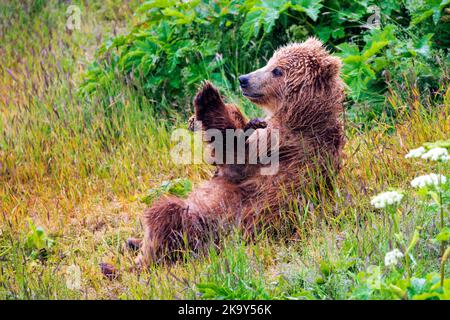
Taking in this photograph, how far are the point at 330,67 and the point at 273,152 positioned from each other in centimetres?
75

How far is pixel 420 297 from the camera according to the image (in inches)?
141

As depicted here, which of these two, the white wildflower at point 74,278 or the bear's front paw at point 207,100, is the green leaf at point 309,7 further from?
the white wildflower at point 74,278

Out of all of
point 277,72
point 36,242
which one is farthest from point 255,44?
point 36,242

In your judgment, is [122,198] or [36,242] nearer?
[36,242]

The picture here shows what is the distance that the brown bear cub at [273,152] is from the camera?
508cm

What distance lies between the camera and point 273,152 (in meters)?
5.27

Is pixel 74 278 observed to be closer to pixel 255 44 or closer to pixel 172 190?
pixel 172 190

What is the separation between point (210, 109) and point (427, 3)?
2344 millimetres

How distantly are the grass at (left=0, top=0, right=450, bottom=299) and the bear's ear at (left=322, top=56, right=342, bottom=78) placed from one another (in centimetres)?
63

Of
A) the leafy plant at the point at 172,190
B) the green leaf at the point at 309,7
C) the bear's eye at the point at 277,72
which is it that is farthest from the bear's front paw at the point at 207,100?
the green leaf at the point at 309,7

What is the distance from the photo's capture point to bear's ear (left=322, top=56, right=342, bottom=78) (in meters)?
5.42

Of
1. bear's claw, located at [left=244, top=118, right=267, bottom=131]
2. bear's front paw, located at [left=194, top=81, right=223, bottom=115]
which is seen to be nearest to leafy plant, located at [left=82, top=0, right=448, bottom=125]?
bear's claw, located at [left=244, top=118, right=267, bottom=131]

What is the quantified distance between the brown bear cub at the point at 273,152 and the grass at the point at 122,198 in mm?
168
